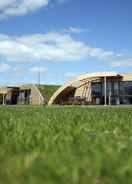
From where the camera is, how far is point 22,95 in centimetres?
9975

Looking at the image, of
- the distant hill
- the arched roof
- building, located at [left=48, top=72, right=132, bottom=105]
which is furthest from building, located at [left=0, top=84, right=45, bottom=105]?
building, located at [left=48, top=72, right=132, bottom=105]

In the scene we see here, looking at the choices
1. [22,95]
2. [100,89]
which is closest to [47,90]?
[22,95]

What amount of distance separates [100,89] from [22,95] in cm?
2663

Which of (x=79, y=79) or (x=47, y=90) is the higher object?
(x=79, y=79)

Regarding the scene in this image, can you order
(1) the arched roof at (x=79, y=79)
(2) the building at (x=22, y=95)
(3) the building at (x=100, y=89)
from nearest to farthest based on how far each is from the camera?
(1) the arched roof at (x=79, y=79)
(3) the building at (x=100, y=89)
(2) the building at (x=22, y=95)

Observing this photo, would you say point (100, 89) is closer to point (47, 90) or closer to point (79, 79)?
point (79, 79)

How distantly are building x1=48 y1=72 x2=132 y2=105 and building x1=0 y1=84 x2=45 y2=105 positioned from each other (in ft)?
19.1

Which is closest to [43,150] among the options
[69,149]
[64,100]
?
[69,149]

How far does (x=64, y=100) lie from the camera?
3519 inches

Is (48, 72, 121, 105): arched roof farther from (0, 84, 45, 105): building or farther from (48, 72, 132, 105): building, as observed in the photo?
(0, 84, 45, 105): building

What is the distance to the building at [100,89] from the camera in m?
75.4

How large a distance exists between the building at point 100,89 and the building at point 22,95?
229 inches

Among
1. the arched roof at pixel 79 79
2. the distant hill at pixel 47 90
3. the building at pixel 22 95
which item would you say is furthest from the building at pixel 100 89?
the building at pixel 22 95

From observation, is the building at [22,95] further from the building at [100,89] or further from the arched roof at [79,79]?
the building at [100,89]
